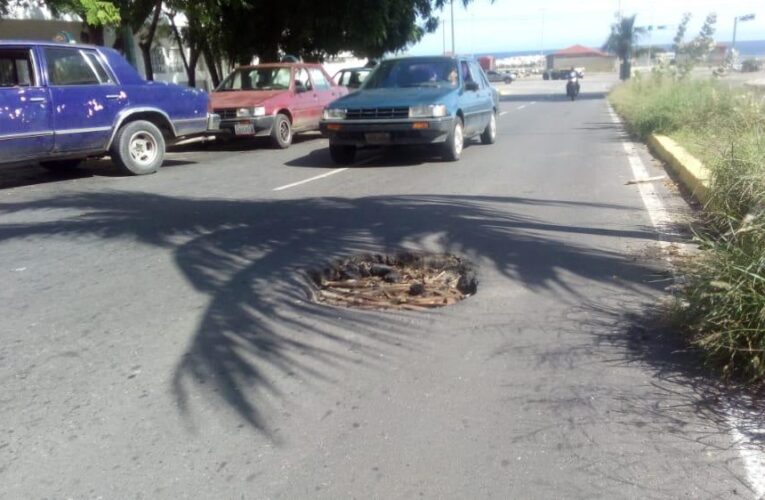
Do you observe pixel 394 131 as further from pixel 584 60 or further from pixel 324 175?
pixel 584 60

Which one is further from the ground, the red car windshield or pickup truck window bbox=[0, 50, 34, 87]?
pickup truck window bbox=[0, 50, 34, 87]

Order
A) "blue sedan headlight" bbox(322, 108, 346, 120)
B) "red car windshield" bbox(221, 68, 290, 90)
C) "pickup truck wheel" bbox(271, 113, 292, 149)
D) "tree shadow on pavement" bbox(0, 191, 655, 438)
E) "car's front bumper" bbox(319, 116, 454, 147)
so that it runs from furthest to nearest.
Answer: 1. "red car windshield" bbox(221, 68, 290, 90)
2. "pickup truck wheel" bbox(271, 113, 292, 149)
3. "blue sedan headlight" bbox(322, 108, 346, 120)
4. "car's front bumper" bbox(319, 116, 454, 147)
5. "tree shadow on pavement" bbox(0, 191, 655, 438)

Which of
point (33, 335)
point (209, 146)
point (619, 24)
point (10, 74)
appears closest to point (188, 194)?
point (10, 74)

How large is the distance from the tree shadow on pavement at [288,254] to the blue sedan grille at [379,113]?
300 cm

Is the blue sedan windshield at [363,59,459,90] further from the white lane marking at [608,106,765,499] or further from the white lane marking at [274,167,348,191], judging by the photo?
the white lane marking at [608,106,765,499]

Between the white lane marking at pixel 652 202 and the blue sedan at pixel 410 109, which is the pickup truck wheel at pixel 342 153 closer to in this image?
the blue sedan at pixel 410 109

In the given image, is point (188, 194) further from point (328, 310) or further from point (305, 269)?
point (328, 310)

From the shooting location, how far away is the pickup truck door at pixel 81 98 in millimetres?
10531

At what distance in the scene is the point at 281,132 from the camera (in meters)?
15.6

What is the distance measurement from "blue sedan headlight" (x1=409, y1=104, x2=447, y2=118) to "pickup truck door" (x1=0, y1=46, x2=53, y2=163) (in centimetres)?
510

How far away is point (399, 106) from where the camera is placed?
39.5 feet

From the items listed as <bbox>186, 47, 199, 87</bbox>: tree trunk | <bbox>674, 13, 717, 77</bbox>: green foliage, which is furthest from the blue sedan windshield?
<bbox>674, 13, 717, 77</bbox>: green foliage

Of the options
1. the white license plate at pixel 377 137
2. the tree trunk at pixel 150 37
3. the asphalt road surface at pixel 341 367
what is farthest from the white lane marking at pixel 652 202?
the tree trunk at pixel 150 37

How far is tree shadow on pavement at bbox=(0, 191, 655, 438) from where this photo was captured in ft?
14.8
